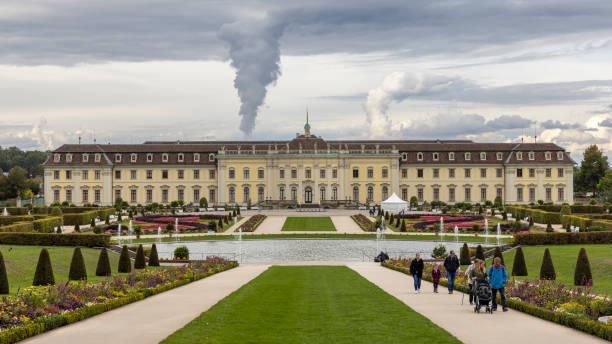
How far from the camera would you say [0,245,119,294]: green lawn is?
23.1m

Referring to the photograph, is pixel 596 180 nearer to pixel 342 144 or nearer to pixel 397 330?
pixel 342 144

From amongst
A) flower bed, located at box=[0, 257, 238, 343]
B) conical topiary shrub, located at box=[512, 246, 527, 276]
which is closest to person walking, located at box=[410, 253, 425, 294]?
conical topiary shrub, located at box=[512, 246, 527, 276]

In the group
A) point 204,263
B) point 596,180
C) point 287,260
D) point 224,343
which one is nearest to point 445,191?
point 596,180

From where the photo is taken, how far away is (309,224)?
183 ft

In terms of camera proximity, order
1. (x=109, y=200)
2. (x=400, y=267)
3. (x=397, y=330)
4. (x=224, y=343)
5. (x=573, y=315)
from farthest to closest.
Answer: (x=109, y=200) < (x=400, y=267) < (x=573, y=315) < (x=397, y=330) < (x=224, y=343)

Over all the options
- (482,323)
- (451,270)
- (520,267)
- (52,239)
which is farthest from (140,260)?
(482,323)

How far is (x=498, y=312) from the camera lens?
15.7 metres

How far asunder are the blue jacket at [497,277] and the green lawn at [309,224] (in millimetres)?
35198

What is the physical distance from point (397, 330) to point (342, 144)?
73.3 meters

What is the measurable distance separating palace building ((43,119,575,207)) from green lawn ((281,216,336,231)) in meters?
18.9

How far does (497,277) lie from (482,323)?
1.94m

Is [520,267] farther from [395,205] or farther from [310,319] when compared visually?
[395,205]

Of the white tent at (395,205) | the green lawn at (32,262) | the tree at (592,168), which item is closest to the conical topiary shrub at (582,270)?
the green lawn at (32,262)

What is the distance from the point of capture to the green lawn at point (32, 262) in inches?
911
